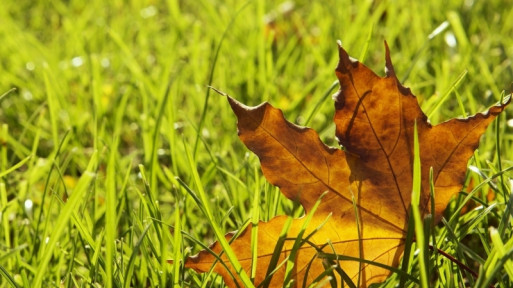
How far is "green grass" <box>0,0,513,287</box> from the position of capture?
879 mm

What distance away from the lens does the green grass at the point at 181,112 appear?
879mm

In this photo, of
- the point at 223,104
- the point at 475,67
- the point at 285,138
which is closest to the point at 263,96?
the point at 223,104

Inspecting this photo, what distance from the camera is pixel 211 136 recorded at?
1.44 meters

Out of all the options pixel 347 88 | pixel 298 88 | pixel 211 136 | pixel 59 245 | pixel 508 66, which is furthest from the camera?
pixel 298 88

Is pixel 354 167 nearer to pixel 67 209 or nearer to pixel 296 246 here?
pixel 296 246

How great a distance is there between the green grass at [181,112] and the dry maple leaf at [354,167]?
0.17 ft

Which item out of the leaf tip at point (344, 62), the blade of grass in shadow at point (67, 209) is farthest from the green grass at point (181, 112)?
the leaf tip at point (344, 62)

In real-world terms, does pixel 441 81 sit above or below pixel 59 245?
above

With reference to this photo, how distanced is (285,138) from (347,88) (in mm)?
90

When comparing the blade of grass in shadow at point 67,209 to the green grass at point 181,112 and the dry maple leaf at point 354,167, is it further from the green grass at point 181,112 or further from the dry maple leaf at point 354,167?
the dry maple leaf at point 354,167

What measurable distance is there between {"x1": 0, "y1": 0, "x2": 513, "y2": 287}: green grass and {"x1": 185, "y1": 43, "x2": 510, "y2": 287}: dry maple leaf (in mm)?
53

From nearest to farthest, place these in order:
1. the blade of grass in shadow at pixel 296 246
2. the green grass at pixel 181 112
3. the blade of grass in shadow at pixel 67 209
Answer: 1. the blade of grass in shadow at pixel 67 209
2. the blade of grass in shadow at pixel 296 246
3. the green grass at pixel 181 112

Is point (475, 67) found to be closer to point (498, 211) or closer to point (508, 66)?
point (508, 66)

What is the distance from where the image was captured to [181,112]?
3.83ft
